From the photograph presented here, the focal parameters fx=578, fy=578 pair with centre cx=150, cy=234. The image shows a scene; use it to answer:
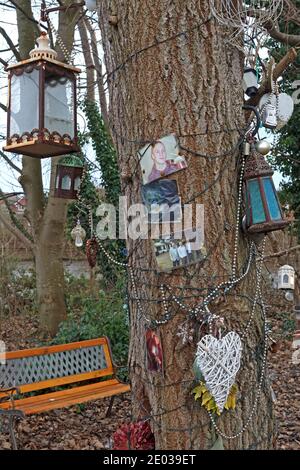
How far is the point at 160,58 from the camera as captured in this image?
2.53 meters

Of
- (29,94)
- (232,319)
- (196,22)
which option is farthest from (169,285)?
(29,94)

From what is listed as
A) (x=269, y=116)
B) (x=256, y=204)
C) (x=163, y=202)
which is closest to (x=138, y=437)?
(x=163, y=202)

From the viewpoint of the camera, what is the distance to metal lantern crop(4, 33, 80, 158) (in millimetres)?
3201

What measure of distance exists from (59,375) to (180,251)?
3.56 metres

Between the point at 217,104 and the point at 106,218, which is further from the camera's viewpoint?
the point at 106,218

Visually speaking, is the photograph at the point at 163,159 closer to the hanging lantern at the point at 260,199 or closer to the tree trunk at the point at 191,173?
the tree trunk at the point at 191,173

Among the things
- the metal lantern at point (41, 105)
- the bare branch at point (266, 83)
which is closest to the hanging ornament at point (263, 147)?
the bare branch at point (266, 83)

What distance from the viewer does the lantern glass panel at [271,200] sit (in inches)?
95.0

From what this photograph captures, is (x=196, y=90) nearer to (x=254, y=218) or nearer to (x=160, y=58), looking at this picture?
(x=160, y=58)

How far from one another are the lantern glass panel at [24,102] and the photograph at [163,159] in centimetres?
93

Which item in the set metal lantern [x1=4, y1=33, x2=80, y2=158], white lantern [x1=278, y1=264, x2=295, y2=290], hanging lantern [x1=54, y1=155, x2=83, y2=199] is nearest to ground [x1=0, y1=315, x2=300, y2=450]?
white lantern [x1=278, y1=264, x2=295, y2=290]

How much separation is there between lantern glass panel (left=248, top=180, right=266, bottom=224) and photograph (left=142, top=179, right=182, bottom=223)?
31 centimetres

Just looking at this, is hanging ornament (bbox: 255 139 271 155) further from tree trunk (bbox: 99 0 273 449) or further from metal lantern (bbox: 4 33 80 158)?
metal lantern (bbox: 4 33 80 158)

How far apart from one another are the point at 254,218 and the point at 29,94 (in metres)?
1.58
